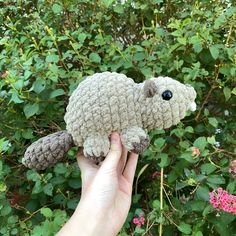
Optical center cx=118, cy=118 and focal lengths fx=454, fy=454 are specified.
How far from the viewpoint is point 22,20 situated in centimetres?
196

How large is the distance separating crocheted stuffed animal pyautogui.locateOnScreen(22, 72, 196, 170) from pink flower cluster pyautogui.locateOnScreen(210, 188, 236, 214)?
1.05ft

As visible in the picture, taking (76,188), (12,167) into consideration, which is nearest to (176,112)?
(76,188)

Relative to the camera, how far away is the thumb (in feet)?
3.47

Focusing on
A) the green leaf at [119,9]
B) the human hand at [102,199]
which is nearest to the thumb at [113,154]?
the human hand at [102,199]

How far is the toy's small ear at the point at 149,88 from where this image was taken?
100 cm

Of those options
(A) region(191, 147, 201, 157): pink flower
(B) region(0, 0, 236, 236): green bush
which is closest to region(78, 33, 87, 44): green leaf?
(B) region(0, 0, 236, 236): green bush

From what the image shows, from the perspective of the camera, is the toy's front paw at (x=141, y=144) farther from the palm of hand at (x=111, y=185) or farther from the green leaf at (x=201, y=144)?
the green leaf at (x=201, y=144)

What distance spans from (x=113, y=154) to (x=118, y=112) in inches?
4.5

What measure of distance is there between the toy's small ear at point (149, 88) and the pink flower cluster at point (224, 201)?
41 centimetres

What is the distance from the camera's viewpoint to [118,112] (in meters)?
1.03

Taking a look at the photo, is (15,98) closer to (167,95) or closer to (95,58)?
(95,58)

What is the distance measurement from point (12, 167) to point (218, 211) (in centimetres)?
74

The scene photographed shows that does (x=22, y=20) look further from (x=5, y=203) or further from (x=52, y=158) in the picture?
(x=52, y=158)

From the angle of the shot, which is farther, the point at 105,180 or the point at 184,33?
the point at 184,33
